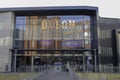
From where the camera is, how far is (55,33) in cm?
4078

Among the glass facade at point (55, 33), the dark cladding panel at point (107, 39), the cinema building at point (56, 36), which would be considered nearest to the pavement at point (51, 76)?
the dark cladding panel at point (107, 39)

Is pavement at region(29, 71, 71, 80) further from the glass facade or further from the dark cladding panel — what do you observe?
the glass facade

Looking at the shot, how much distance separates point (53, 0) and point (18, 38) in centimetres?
902

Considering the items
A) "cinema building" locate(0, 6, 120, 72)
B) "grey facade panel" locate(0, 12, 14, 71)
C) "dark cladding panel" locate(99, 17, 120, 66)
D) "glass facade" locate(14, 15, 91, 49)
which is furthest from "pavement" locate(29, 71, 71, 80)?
"grey facade panel" locate(0, 12, 14, 71)

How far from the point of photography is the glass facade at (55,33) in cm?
4041

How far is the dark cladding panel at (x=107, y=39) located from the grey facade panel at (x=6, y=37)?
14.9m

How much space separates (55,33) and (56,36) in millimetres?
531

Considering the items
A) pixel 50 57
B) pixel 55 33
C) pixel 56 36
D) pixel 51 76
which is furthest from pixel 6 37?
pixel 51 76

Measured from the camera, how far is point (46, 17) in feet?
136

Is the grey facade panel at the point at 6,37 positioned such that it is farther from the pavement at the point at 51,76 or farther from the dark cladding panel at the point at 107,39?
the pavement at the point at 51,76

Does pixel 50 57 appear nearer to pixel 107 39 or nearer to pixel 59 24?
pixel 59 24

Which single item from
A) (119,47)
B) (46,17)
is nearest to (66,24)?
(46,17)

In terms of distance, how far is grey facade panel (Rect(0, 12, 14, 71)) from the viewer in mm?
39688

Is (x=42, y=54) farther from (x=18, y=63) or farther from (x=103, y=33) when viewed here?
(x=103, y=33)
